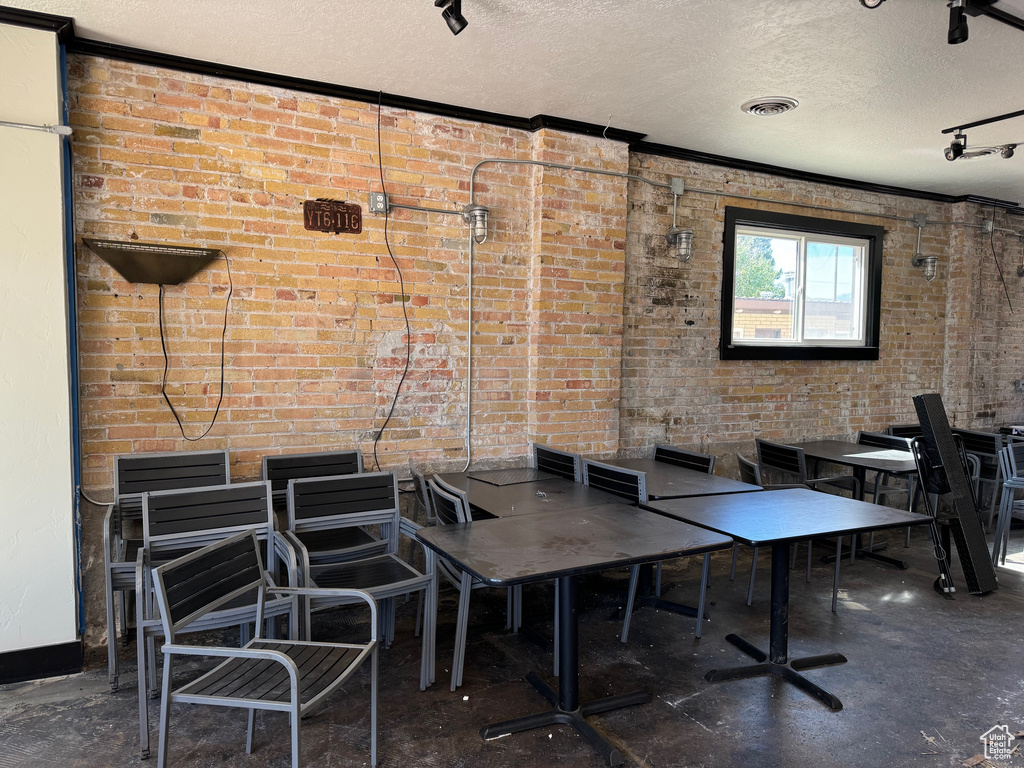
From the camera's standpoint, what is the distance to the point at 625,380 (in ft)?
16.5

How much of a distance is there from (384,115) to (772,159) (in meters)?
3.13

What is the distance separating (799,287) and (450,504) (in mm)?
4154

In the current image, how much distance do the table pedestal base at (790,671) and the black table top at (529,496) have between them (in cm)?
94

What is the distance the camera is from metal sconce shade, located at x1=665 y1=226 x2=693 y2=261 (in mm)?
4980

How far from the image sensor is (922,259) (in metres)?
6.25

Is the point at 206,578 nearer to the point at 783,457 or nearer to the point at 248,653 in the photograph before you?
the point at 248,653

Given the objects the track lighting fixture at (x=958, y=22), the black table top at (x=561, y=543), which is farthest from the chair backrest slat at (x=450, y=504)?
the track lighting fixture at (x=958, y=22)

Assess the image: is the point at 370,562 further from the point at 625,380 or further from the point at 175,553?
the point at 625,380

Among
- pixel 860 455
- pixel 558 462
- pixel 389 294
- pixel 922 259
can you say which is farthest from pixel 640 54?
pixel 922 259

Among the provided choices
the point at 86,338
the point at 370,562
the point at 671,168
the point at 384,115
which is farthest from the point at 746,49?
the point at 86,338

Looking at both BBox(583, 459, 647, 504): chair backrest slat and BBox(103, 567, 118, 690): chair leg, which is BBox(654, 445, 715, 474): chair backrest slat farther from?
BBox(103, 567, 118, 690): chair leg

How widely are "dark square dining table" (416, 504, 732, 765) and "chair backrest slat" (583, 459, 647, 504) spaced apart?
0.37 m

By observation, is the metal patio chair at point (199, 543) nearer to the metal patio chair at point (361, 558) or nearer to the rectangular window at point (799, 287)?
the metal patio chair at point (361, 558)

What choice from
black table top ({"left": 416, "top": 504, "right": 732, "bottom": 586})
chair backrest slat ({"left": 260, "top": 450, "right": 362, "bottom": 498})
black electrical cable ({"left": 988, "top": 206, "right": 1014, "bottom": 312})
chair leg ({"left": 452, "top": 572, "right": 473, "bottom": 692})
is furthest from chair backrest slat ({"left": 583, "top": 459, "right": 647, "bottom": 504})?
black electrical cable ({"left": 988, "top": 206, "right": 1014, "bottom": 312})
